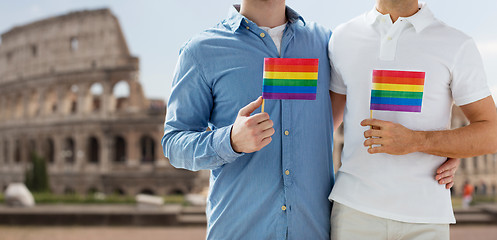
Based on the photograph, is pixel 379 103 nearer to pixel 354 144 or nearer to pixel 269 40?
pixel 354 144

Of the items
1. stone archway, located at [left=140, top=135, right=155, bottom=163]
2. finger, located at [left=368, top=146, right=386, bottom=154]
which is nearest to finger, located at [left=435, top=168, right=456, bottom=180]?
finger, located at [left=368, top=146, right=386, bottom=154]

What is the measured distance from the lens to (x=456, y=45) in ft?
6.86

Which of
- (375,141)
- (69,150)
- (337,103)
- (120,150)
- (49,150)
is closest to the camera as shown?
(375,141)

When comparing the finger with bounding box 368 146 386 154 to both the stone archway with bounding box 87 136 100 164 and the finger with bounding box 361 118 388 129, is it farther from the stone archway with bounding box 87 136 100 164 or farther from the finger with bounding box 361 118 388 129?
the stone archway with bounding box 87 136 100 164

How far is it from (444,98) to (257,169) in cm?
91

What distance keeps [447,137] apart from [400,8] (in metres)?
0.64

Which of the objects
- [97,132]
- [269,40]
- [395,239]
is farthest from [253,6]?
[97,132]

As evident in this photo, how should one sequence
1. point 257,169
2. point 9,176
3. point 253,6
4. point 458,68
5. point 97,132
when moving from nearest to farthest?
point 458,68
point 257,169
point 253,6
point 97,132
point 9,176

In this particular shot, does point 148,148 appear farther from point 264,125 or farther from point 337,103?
point 264,125

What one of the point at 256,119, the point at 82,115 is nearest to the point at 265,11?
the point at 256,119

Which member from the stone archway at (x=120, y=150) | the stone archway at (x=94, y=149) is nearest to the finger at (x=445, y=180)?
the stone archway at (x=120, y=150)

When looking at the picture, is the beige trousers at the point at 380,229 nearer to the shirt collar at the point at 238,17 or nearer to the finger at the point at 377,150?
the finger at the point at 377,150

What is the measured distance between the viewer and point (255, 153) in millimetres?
2223

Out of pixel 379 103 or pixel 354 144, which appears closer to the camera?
pixel 379 103
